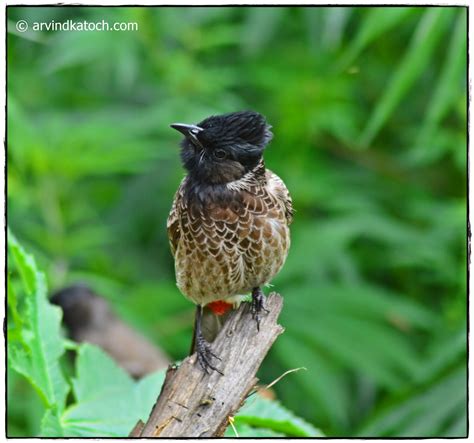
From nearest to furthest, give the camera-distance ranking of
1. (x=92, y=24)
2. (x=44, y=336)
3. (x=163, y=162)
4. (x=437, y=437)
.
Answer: (x=44, y=336)
(x=437, y=437)
(x=92, y=24)
(x=163, y=162)

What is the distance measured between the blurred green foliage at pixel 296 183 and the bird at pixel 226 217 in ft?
6.44

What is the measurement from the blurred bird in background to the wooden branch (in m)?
3.30

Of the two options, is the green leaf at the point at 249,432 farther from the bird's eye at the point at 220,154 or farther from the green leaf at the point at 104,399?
the bird's eye at the point at 220,154

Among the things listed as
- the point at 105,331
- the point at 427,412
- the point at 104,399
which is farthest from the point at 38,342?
the point at 105,331

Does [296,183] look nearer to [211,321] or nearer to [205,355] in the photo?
[211,321]

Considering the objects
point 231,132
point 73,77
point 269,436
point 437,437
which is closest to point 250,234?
point 231,132

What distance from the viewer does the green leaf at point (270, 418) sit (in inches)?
124

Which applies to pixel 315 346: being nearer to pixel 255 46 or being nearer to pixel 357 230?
pixel 357 230

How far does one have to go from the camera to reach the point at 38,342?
10.5ft

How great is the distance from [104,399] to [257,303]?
24.9 inches

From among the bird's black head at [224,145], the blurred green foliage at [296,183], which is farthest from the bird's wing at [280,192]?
the blurred green foliage at [296,183]

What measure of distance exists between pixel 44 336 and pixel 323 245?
3.09 m

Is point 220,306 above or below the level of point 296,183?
below

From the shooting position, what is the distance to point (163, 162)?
23.3ft
